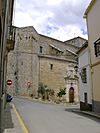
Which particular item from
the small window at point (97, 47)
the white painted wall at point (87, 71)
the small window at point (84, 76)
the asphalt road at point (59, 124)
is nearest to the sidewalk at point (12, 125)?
the asphalt road at point (59, 124)

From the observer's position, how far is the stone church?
39000 millimetres

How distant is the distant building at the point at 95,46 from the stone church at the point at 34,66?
24.3 metres

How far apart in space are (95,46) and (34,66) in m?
26.8

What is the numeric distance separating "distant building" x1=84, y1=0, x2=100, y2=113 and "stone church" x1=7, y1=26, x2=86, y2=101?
79.7 feet

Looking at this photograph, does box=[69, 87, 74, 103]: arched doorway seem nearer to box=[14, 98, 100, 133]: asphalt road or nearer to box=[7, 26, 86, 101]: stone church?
box=[7, 26, 86, 101]: stone church

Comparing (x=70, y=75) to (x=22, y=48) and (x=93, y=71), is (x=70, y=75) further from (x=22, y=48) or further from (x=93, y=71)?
(x=93, y=71)

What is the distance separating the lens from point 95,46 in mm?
14461

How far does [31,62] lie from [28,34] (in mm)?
6034

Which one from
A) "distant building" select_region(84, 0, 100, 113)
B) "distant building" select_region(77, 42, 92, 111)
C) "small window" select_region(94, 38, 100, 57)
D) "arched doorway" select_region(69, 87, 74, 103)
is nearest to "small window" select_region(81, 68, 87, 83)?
"distant building" select_region(77, 42, 92, 111)

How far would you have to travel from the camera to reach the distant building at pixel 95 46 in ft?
46.8

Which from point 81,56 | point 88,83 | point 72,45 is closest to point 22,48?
point 72,45

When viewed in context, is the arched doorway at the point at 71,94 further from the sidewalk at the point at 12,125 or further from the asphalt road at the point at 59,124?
the sidewalk at the point at 12,125

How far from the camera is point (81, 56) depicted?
19062mm

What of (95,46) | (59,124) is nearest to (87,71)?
(95,46)
